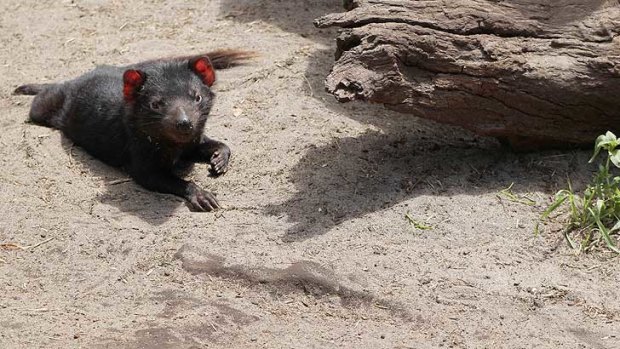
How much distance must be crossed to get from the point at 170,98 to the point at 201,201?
2.78 ft

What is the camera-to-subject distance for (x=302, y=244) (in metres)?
5.69

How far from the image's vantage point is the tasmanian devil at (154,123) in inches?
262

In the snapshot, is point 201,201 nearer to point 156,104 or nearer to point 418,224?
point 156,104

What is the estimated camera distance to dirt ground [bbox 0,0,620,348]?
492 cm

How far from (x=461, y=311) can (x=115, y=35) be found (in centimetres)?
538

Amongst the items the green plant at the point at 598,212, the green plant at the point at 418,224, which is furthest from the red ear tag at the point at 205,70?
the green plant at the point at 598,212

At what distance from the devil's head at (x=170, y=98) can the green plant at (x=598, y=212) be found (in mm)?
2552

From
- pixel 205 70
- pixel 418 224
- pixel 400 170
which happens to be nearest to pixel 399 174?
pixel 400 170

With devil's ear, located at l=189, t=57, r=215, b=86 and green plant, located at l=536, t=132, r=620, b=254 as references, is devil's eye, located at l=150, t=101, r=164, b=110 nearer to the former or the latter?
devil's ear, located at l=189, t=57, r=215, b=86

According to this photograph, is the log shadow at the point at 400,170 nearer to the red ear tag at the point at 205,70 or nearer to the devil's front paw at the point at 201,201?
the devil's front paw at the point at 201,201

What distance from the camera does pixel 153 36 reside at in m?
9.06

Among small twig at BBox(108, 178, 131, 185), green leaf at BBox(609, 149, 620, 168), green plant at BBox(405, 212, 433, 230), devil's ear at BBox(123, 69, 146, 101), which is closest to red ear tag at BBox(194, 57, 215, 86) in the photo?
devil's ear at BBox(123, 69, 146, 101)

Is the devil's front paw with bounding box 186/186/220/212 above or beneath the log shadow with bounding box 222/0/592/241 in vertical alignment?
beneath

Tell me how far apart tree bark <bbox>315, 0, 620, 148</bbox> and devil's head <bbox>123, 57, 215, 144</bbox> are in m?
1.32
